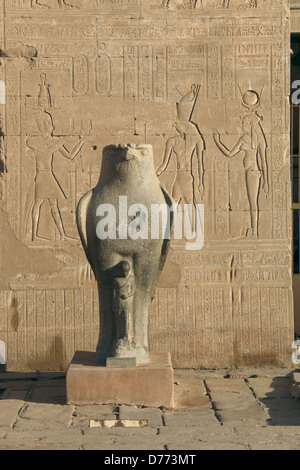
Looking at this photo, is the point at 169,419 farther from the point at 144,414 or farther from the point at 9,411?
the point at 9,411

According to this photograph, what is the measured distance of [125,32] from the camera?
322 inches

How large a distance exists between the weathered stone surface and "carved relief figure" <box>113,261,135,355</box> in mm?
1795

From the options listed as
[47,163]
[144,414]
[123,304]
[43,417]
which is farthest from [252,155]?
[43,417]

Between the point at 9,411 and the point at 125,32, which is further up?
the point at 125,32

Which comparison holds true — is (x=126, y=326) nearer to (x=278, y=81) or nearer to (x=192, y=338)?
(x=192, y=338)

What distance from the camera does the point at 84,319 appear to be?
8.14 m

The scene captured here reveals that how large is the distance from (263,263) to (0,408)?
3.20 metres

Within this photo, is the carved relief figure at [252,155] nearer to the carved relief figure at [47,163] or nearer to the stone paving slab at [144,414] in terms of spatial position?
the carved relief figure at [47,163]

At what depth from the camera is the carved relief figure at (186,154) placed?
26.9ft

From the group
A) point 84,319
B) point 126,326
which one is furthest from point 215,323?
point 126,326

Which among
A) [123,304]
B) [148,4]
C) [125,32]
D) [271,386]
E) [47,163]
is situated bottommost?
[271,386]

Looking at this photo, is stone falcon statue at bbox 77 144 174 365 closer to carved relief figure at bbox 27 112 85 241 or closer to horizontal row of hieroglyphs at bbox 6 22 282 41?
carved relief figure at bbox 27 112 85 241

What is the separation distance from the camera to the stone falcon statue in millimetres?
6305

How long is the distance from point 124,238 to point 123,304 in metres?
0.53
